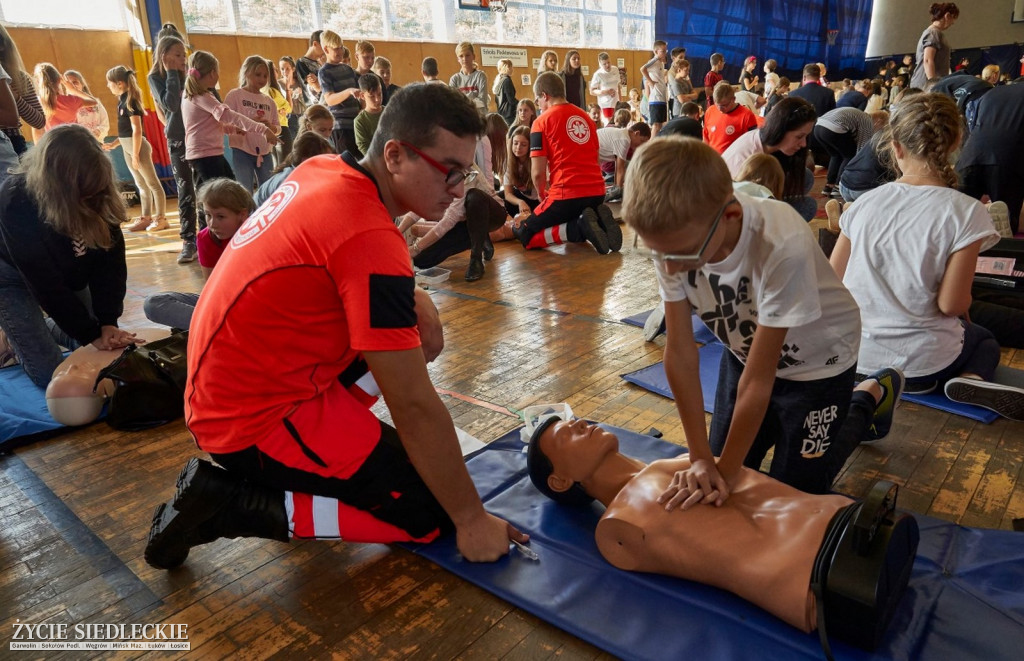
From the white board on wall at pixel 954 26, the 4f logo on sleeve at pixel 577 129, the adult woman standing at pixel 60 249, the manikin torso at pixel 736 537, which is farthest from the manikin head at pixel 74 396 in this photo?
the white board on wall at pixel 954 26

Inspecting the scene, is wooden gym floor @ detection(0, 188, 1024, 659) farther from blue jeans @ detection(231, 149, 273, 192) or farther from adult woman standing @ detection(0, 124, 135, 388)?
blue jeans @ detection(231, 149, 273, 192)

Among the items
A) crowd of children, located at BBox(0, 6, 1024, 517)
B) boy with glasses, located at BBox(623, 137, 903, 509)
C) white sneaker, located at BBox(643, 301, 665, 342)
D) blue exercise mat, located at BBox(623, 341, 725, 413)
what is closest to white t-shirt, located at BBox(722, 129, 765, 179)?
crowd of children, located at BBox(0, 6, 1024, 517)

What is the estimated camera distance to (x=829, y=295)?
164cm

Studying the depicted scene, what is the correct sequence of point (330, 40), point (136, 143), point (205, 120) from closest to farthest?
point (205, 120) < point (330, 40) < point (136, 143)

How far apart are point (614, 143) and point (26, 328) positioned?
5608 millimetres

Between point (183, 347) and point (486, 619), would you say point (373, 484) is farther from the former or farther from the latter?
point (183, 347)

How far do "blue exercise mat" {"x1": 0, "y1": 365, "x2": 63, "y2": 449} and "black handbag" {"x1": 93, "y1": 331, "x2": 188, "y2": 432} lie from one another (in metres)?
0.25

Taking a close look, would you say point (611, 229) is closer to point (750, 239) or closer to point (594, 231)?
point (594, 231)

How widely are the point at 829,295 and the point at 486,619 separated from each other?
116cm

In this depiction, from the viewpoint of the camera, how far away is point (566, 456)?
1865 mm

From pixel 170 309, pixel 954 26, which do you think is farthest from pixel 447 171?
pixel 954 26

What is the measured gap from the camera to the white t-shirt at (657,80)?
31.8 ft

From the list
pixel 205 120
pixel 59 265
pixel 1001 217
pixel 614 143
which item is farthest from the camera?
pixel 614 143

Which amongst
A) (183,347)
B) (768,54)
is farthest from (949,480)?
(768,54)
